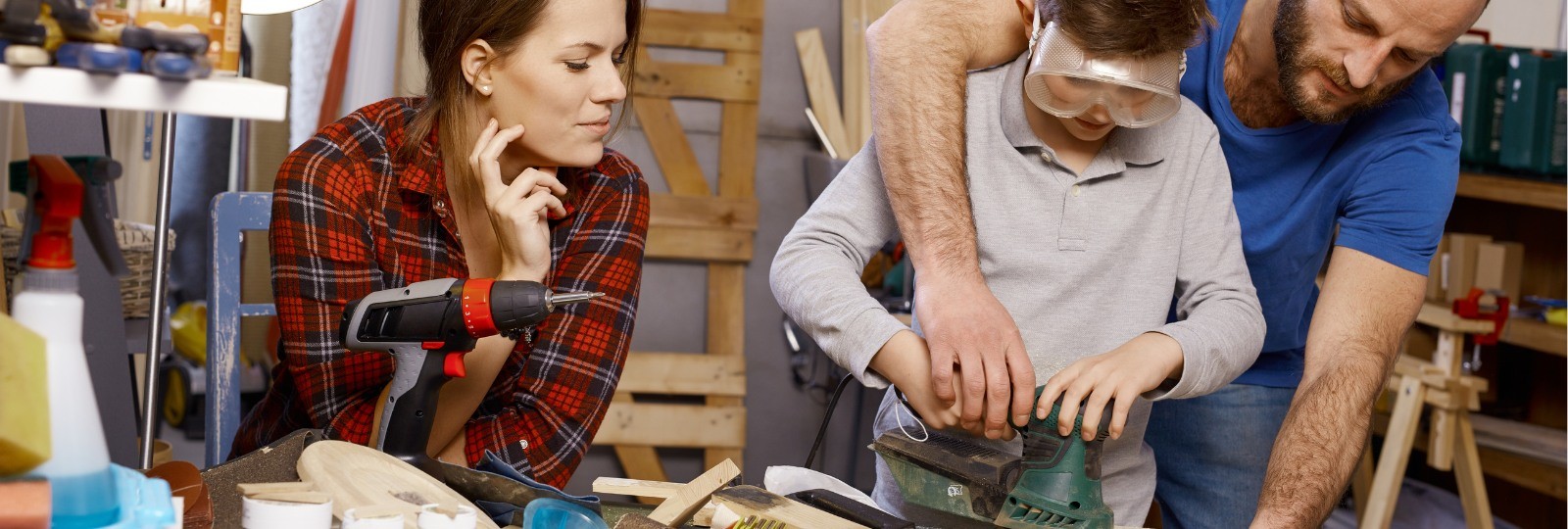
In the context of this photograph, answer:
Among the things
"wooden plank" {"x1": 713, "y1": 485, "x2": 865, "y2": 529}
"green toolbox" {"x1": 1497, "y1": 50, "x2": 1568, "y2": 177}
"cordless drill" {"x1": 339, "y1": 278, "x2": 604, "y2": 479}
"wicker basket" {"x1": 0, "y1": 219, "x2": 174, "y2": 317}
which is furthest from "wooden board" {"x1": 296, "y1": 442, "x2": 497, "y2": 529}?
"green toolbox" {"x1": 1497, "y1": 50, "x2": 1568, "y2": 177}

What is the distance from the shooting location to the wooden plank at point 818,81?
163 inches

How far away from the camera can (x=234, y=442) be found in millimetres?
1781

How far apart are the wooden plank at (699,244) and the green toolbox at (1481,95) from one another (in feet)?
7.68

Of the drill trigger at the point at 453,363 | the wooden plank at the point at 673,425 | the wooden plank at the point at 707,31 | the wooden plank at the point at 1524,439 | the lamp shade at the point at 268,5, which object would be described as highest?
the wooden plank at the point at 707,31

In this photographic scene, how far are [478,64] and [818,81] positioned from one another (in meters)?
2.61

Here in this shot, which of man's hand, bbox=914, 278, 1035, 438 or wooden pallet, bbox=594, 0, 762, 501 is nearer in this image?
man's hand, bbox=914, 278, 1035, 438

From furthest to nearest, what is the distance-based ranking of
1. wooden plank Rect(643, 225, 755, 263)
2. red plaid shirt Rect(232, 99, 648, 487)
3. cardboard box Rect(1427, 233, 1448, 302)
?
wooden plank Rect(643, 225, 755, 263) < cardboard box Rect(1427, 233, 1448, 302) < red plaid shirt Rect(232, 99, 648, 487)

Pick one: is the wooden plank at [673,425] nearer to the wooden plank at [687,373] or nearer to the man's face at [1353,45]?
the wooden plank at [687,373]

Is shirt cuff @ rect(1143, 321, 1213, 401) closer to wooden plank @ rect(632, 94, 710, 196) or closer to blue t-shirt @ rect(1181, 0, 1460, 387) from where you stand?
blue t-shirt @ rect(1181, 0, 1460, 387)

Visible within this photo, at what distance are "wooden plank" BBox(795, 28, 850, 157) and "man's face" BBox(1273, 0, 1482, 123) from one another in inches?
97.9

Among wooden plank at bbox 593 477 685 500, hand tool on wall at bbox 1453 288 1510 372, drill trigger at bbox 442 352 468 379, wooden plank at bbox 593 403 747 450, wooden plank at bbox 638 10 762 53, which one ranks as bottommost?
wooden plank at bbox 593 403 747 450

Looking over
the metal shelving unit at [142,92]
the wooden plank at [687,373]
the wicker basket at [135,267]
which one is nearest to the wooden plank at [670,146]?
the wooden plank at [687,373]

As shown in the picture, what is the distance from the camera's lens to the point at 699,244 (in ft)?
13.5

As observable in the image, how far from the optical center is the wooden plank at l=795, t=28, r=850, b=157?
415 centimetres
